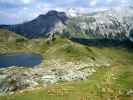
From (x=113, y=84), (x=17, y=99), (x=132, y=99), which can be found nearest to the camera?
(x=132, y=99)

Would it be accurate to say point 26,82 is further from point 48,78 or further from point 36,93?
point 36,93

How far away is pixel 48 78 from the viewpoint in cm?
17650

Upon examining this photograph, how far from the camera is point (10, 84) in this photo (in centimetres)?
15875

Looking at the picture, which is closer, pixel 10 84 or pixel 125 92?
pixel 125 92

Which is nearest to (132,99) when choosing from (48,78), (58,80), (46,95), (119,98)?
(119,98)

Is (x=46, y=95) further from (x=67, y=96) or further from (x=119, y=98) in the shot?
(x=119, y=98)

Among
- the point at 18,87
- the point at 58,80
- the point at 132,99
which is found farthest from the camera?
the point at 58,80

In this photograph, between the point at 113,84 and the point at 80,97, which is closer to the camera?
the point at 80,97

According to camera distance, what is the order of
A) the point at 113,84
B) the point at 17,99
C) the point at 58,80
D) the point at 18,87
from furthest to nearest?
the point at 58,80 → the point at 18,87 → the point at 113,84 → the point at 17,99

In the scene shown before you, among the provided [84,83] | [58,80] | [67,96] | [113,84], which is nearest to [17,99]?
[67,96]

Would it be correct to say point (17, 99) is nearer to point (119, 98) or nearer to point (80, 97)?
point (80, 97)

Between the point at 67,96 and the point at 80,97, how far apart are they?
5429 mm

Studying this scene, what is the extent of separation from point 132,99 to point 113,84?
25.5 m

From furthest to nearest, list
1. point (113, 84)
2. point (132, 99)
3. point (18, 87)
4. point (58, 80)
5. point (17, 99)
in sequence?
point (58, 80) < point (18, 87) < point (113, 84) < point (17, 99) < point (132, 99)
